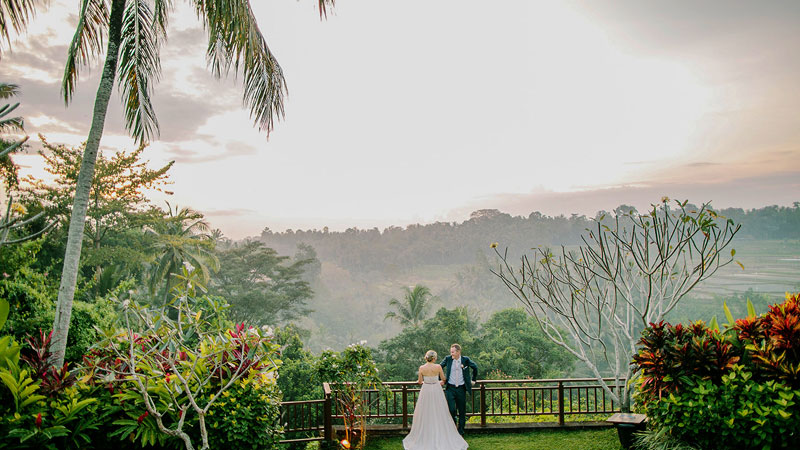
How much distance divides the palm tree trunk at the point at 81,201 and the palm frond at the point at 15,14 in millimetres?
838

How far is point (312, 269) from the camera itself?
2205 inches

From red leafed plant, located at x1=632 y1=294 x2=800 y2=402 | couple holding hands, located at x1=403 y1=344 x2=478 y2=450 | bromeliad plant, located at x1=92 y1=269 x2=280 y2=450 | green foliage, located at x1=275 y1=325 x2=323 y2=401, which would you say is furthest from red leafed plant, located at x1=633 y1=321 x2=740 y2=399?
green foliage, located at x1=275 y1=325 x2=323 y2=401

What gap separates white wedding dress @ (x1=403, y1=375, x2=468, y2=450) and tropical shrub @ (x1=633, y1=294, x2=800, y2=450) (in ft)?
8.01

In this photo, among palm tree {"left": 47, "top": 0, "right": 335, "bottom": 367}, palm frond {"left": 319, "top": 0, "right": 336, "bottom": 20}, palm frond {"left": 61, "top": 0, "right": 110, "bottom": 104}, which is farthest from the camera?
palm frond {"left": 61, "top": 0, "right": 110, "bottom": 104}

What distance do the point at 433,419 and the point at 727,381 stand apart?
3.46m

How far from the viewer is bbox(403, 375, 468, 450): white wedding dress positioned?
650 cm

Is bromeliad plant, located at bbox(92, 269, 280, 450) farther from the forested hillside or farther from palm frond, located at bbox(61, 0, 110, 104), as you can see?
the forested hillside

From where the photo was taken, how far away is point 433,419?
654cm

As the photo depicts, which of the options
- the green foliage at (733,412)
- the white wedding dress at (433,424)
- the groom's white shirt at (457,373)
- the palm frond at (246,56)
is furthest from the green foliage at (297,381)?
the green foliage at (733,412)

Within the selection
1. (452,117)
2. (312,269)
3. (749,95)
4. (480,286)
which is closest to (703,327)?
(749,95)

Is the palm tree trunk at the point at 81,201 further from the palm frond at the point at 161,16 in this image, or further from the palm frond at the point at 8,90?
the palm frond at the point at 8,90

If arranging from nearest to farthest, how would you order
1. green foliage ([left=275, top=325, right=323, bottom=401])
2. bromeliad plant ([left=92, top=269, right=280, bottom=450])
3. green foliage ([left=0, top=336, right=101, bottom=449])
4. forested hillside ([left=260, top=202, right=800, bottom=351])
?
green foliage ([left=0, top=336, right=101, bottom=449]), bromeliad plant ([left=92, top=269, right=280, bottom=450]), green foliage ([left=275, top=325, right=323, bottom=401]), forested hillside ([left=260, top=202, right=800, bottom=351])

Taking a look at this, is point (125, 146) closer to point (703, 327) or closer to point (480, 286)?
point (703, 327)

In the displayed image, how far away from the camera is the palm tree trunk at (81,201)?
5250 mm
